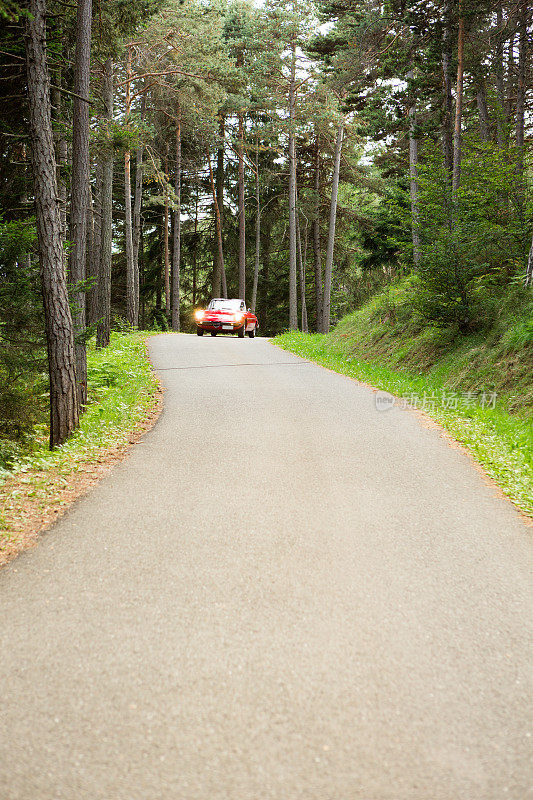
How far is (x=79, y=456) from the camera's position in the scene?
23.3 feet

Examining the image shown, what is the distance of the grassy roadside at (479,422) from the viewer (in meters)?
6.27

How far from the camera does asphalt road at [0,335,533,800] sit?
2271 mm

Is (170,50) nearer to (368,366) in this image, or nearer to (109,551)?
(368,366)

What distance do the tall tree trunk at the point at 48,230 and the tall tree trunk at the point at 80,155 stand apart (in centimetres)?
102

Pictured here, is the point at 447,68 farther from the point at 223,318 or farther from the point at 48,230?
the point at 48,230

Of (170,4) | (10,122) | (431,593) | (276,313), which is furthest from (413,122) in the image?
(276,313)

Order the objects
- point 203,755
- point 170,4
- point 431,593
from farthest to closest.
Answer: point 170,4 < point 431,593 < point 203,755

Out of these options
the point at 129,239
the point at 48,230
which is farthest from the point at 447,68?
the point at 129,239

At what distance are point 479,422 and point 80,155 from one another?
27.5 ft

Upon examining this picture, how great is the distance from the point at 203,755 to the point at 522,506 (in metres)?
4.25

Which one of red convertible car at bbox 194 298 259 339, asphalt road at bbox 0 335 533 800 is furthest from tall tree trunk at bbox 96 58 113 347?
asphalt road at bbox 0 335 533 800

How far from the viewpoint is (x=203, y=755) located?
2.32 meters

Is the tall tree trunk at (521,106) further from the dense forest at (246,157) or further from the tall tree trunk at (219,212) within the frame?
the tall tree trunk at (219,212)

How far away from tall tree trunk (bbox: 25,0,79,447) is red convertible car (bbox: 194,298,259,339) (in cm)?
1625
